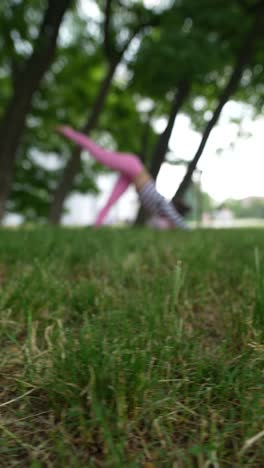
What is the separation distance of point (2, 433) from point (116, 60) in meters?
9.90

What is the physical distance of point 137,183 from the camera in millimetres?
6500

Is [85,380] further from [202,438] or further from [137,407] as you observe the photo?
[202,438]

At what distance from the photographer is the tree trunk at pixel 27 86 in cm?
719

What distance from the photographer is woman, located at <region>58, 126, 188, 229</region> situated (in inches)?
252

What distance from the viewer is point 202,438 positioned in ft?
2.36

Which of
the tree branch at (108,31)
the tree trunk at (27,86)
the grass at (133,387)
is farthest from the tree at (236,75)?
the grass at (133,387)

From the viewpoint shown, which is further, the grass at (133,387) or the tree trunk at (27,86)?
the tree trunk at (27,86)

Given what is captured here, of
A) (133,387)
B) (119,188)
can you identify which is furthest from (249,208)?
(133,387)

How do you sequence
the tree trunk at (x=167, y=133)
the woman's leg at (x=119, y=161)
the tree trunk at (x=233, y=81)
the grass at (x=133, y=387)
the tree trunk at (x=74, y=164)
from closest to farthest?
1. the grass at (x=133, y=387)
2. the woman's leg at (x=119, y=161)
3. the tree trunk at (x=233, y=81)
4. the tree trunk at (x=167, y=133)
5. the tree trunk at (x=74, y=164)

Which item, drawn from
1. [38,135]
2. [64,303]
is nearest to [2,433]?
[64,303]

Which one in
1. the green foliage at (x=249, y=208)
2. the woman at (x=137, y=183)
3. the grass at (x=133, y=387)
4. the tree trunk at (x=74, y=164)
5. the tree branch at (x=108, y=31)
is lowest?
the grass at (x=133, y=387)

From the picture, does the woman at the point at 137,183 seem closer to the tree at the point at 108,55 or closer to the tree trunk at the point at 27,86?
the tree trunk at the point at 27,86

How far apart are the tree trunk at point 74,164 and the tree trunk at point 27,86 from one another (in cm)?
193

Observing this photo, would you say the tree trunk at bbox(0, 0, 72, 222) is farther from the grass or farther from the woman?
the grass
